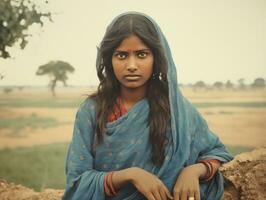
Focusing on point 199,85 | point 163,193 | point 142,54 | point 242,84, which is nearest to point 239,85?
point 242,84

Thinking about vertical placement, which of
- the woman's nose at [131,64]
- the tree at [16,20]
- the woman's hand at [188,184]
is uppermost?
the tree at [16,20]

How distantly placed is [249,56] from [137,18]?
28.8 inches

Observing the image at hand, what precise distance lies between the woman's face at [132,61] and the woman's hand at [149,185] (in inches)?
13.8

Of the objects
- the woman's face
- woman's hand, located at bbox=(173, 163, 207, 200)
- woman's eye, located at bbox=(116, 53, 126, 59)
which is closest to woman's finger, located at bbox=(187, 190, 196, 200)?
woman's hand, located at bbox=(173, 163, 207, 200)

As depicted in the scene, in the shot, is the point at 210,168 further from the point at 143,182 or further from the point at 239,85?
the point at 239,85

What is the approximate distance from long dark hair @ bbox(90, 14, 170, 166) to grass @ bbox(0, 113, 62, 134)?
1.36 feet

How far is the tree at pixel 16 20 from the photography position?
1.97 meters

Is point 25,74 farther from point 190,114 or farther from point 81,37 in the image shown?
point 190,114

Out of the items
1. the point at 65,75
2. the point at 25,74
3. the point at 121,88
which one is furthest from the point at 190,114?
the point at 25,74

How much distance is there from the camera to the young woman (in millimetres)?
1532

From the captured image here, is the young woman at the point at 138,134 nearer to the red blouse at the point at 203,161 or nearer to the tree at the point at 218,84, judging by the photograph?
the red blouse at the point at 203,161

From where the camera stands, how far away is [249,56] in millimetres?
2035

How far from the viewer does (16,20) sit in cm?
200

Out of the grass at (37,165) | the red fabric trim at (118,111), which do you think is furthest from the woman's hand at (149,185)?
the grass at (37,165)
